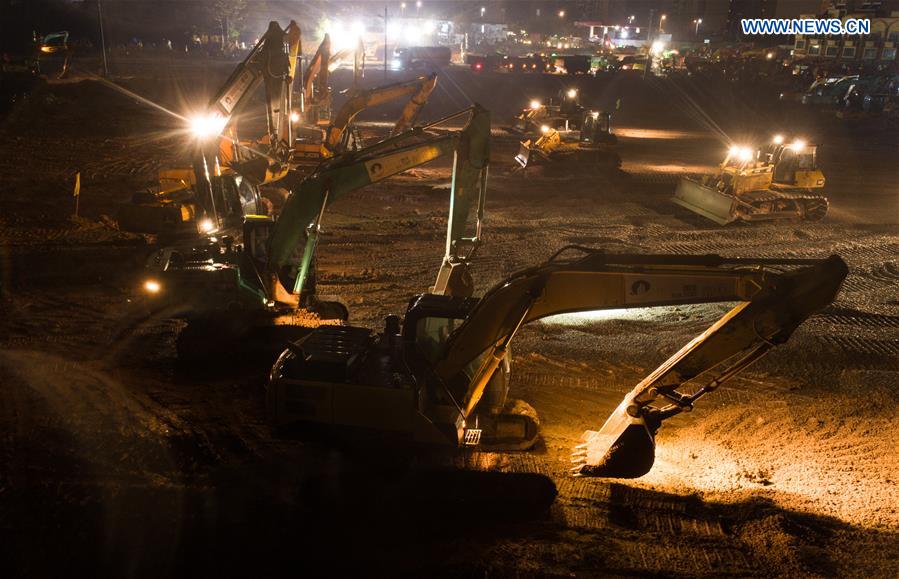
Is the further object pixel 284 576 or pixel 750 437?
pixel 750 437

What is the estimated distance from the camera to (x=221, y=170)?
588 inches

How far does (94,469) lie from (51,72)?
127 feet

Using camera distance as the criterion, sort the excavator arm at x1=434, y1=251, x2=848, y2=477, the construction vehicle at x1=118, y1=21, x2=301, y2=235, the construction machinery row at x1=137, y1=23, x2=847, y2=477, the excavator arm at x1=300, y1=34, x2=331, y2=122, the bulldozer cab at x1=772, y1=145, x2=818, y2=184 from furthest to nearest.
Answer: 1. the excavator arm at x1=300, y1=34, x2=331, y2=122
2. the bulldozer cab at x1=772, y1=145, x2=818, y2=184
3. the construction vehicle at x1=118, y1=21, x2=301, y2=235
4. the construction machinery row at x1=137, y1=23, x2=847, y2=477
5. the excavator arm at x1=434, y1=251, x2=848, y2=477

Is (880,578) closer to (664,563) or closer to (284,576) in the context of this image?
(664,563)

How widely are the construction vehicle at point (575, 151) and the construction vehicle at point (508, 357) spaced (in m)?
17.6

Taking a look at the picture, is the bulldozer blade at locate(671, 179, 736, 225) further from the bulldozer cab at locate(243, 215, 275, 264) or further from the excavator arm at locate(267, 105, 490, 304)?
the bulldozer cab at locate(243, 215, 275, 264)

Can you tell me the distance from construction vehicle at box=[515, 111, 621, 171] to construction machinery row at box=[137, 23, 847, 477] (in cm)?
1486

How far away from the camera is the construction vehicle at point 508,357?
5.57m

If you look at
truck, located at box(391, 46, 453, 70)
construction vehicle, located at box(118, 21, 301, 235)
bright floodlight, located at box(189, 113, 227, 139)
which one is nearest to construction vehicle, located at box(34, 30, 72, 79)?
truck, located at box(391, 46, 453, 70)

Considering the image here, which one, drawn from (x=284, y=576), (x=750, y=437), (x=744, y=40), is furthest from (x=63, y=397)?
(x=744, y=40)

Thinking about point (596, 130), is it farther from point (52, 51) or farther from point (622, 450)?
point (52, 51)

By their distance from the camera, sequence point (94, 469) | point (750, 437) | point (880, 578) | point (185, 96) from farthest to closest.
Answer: point (185, 96), point (750, 437), point (94, 469), point (880, 578)

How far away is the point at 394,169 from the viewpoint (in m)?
9.28

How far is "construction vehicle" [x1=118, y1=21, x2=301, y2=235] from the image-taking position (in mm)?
13406
